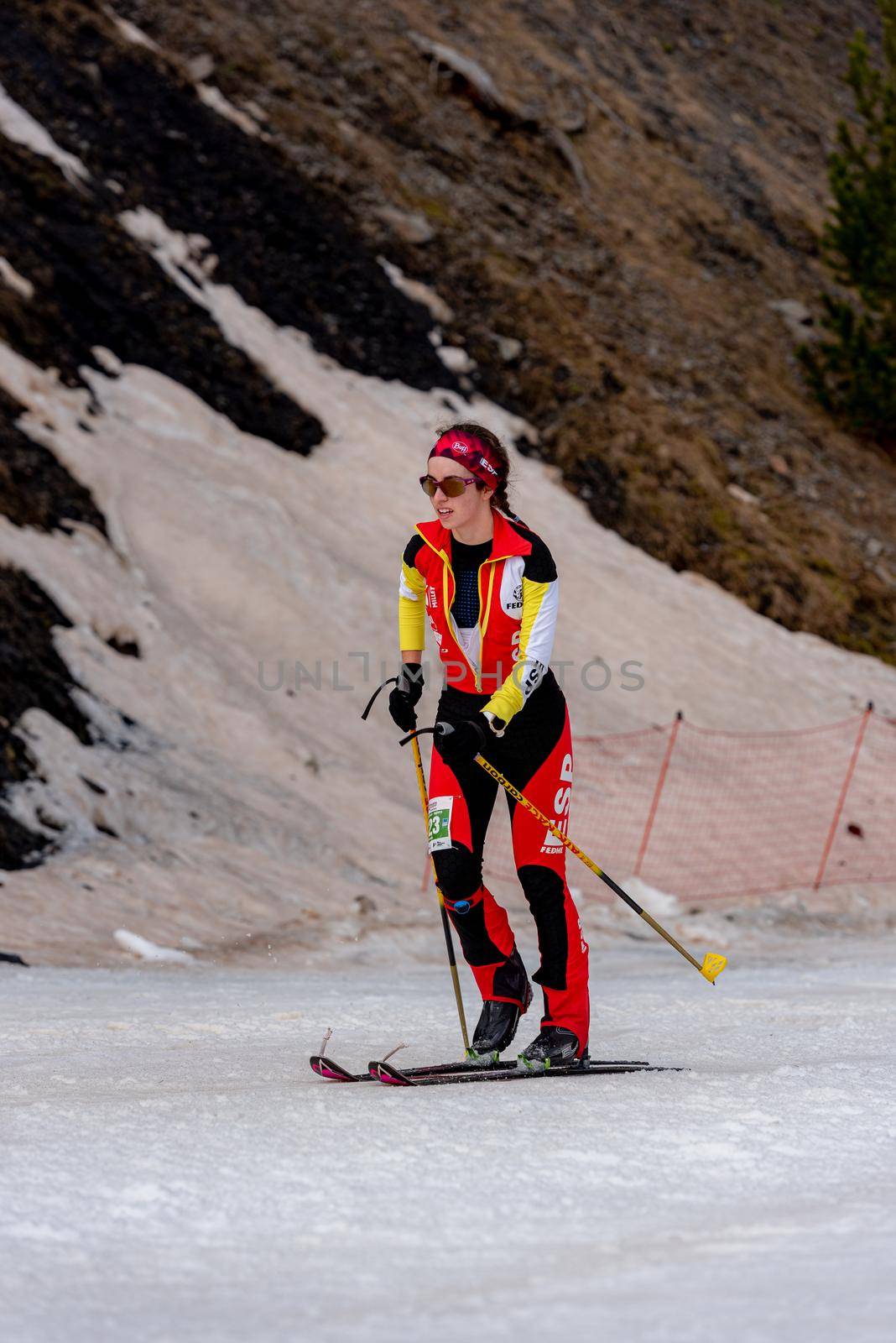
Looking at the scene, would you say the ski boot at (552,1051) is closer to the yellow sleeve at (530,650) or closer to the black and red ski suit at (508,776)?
the black and red ski suit at (508,776)

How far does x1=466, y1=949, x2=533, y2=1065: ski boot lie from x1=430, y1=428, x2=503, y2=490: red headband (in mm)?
1642

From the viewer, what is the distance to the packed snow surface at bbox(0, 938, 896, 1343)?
7.77 feet

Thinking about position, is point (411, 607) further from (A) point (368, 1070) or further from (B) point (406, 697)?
(A) point (368, 1070)

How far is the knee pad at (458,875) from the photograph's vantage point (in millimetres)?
4742

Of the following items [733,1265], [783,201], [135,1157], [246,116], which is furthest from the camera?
[783,201]

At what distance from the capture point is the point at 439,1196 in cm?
311

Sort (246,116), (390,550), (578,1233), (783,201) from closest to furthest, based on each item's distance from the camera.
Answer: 1. (578,1233)
2. (390,550)
3. (246,116)
4. (783,201)

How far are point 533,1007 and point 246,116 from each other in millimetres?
18796

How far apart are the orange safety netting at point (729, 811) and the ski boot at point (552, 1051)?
280 inches

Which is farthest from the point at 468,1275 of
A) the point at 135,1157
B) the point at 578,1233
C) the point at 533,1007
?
the point at 533,1007

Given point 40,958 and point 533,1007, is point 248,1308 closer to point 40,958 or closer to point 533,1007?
point 533,1007

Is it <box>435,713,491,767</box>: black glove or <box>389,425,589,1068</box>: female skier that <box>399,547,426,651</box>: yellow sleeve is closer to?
<box>389,425,589,1068</box>: female skier

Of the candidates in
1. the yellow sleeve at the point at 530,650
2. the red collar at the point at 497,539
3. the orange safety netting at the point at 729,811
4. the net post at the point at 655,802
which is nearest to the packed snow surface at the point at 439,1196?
the yellow sleeve at the point at 530,650

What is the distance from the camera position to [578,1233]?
113 inches
